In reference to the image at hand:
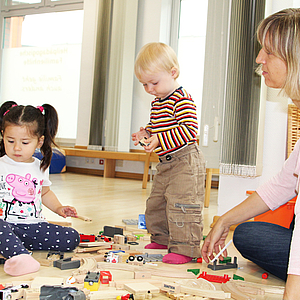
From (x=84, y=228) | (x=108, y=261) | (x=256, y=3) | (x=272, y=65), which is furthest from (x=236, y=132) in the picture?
(x=272, y=65)

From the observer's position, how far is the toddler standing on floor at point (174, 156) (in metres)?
1.36

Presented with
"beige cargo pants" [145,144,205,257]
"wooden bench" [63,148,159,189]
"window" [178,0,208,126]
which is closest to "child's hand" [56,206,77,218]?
"beige cargo pants" [145,144,205,257]

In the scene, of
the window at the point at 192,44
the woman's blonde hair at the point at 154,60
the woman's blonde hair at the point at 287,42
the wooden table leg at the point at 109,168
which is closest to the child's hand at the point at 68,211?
the woman's blonde hair at the point at 154,60

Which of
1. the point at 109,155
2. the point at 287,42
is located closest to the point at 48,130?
the point at 287,42

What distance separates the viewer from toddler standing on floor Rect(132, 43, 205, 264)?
53.6 inches

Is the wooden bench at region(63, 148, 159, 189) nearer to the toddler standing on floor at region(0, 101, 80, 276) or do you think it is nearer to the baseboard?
the baseboard

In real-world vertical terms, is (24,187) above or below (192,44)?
below

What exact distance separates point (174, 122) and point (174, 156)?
0.14 meters

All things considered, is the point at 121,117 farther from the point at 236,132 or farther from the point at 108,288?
the point at 108,288

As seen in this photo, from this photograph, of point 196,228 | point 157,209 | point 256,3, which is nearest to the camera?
point 196,228

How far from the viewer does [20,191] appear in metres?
1.36

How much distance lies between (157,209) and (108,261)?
36 cm

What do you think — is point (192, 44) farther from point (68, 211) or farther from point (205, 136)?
point (68, 211)

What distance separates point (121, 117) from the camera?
480 centimetres
